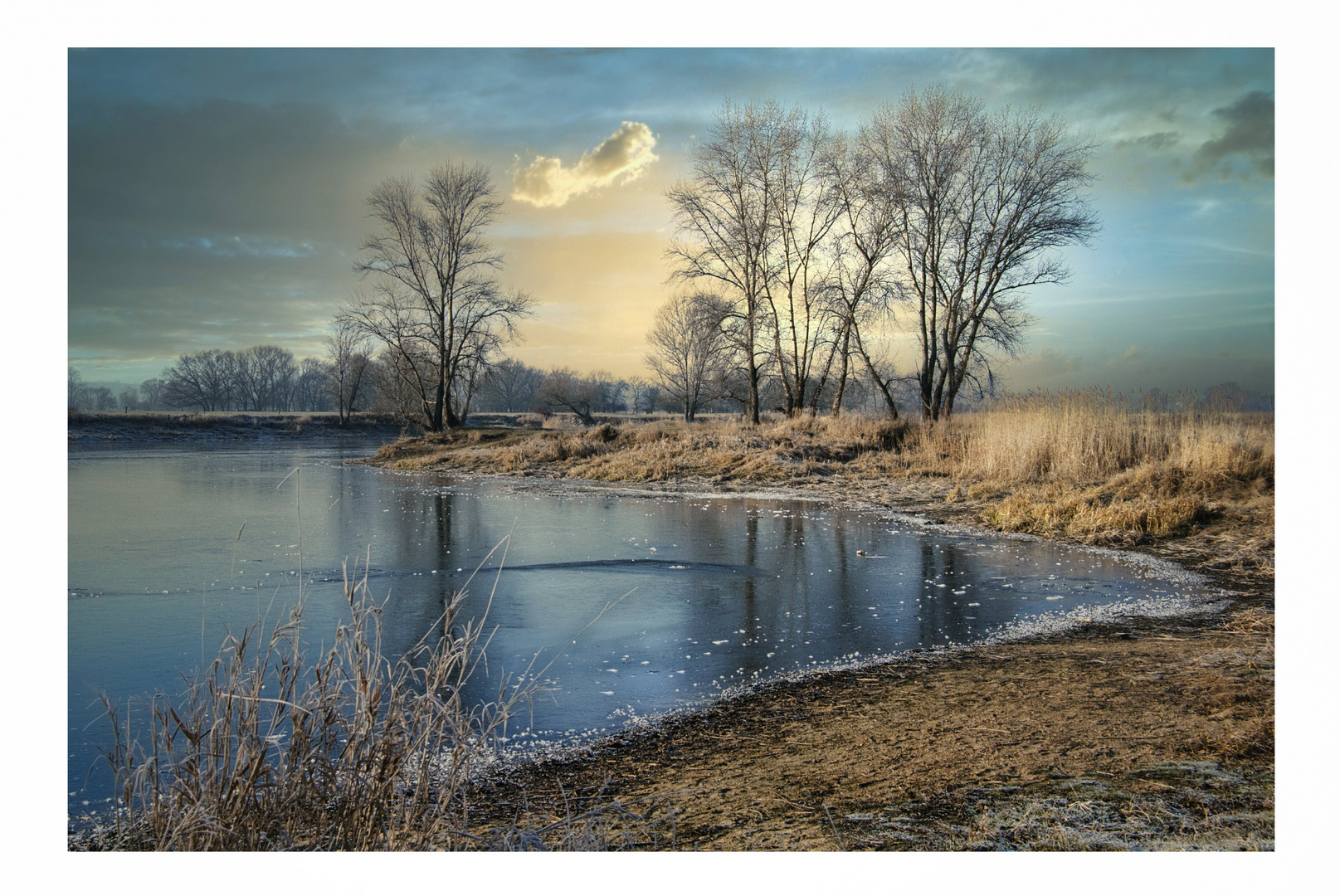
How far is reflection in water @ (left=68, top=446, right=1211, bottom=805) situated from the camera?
4.57 metres

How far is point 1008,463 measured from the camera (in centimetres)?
1352

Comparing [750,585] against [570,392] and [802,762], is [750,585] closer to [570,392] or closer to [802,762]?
[802,762]

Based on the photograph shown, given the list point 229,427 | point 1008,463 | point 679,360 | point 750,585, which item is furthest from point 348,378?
point 750,585

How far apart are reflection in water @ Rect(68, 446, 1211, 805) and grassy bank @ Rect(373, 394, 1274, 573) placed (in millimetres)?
1571

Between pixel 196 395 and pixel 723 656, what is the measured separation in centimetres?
2090

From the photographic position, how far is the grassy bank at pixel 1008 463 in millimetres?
9047

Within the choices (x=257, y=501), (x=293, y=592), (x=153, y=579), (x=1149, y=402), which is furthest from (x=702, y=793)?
(x=257, y=501)

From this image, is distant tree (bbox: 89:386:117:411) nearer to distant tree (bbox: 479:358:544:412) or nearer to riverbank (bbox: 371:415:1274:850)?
riverbank (bbox: 371:415:1274:850)

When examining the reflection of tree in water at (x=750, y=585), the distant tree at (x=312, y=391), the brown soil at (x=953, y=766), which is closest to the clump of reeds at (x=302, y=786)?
the brown soil at (x=953, y=766)

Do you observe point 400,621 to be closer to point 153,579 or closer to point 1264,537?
point 153,579

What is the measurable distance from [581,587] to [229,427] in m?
34.4

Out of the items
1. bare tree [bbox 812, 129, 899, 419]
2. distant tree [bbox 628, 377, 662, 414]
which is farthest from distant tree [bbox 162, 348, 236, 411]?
distant tree [bbox 628, 377, 662, 414]

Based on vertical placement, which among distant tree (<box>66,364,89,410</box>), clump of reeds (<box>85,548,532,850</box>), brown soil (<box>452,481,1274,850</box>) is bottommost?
brown soil (<box>452,481,1274,850</box>)

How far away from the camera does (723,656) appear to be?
4.90 metres
